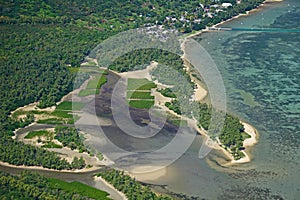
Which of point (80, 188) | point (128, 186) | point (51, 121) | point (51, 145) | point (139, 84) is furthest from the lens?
point (139, 84)

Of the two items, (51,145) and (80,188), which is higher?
(51,145)

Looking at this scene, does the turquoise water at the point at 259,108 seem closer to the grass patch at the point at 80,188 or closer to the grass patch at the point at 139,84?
the grass patch at the point at 80,188

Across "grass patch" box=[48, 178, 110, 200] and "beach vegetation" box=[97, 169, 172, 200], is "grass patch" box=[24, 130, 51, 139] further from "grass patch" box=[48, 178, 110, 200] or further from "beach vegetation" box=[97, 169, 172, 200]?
"beach vegetation" box=[97, 169, 172, 200]

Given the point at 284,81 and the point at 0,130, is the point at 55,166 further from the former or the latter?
the point at 284,81

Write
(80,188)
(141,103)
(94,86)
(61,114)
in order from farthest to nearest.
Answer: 1. (94,86)
2. (141,103)
3. (61,114)
4. (80,188)

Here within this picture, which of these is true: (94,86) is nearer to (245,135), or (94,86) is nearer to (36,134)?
(36,134)

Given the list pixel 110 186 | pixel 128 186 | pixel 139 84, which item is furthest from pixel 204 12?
pixel 128 186

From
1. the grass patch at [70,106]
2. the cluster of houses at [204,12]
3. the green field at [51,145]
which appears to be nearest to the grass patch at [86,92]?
the grass patch at [70,106]

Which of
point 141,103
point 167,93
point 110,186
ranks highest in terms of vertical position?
point 167,93
